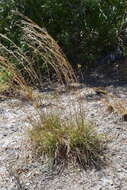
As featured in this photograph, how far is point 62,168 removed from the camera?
388 cm

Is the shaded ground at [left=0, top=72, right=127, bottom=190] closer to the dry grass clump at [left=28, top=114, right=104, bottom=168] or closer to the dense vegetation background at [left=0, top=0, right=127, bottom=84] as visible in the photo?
the dry grass clump at [left=28, top=114, right=104, bottom=168]

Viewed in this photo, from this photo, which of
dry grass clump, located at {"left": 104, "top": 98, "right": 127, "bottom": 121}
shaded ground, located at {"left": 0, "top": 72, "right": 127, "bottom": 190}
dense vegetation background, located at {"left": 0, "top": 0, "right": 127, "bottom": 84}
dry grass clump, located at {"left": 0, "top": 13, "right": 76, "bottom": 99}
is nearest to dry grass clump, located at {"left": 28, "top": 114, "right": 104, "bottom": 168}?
shaded ground, located at {"left": 0, "top": 72, "right": 127, "bottom": 190}

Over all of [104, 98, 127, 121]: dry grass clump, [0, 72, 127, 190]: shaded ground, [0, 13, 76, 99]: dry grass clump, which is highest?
[0, 13, 76, 99]: dry grass clump

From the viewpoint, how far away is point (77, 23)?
6.01 m

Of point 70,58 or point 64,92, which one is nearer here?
point 64,92

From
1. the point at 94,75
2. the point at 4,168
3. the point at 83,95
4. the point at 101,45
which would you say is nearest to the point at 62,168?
the point at 4,168

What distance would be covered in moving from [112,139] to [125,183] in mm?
667

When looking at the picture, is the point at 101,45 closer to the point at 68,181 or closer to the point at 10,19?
the point at 10,19

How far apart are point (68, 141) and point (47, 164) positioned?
0.86 feet

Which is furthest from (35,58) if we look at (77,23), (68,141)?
(68,141)

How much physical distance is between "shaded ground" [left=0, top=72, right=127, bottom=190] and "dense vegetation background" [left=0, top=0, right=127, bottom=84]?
1001 millimetres

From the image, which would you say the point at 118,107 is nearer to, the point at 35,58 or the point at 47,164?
the point at 47,164

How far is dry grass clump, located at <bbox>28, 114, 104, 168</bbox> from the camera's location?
3926 mm

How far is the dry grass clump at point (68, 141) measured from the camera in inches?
155
